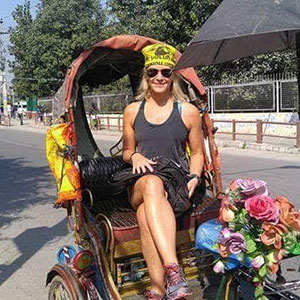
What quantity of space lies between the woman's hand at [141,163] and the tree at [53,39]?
3717 centimetres

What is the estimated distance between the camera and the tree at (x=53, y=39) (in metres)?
41.2

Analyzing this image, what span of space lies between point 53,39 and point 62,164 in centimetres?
3966

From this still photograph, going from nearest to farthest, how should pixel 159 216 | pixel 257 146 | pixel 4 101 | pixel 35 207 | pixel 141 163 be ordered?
pixel 159 216, pixel 141 163, pixel 35 207, pixel 257 146, pixel 4 101

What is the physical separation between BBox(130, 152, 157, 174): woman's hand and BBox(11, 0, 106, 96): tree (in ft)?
122

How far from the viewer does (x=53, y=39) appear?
1630 inches

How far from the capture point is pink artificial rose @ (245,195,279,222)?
235cm

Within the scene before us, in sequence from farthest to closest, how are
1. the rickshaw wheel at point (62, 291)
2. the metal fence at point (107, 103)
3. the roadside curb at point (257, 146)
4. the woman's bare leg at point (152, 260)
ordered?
the metal fence at point (107, 103)
the roadside curb at point (257, 146)
the rickshaw wheel at point (62, 291)
the woman's bare leg at point (152, 260)

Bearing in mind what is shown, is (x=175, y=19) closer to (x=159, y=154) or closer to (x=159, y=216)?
(x=159, y=154)

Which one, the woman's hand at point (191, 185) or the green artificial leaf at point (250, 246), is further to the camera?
the woman's hand at point (191, 185)

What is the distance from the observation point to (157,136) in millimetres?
3492

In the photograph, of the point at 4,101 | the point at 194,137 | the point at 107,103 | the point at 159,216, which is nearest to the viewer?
the point at 159,216

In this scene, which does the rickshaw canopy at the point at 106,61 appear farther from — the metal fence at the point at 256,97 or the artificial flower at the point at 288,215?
the metal fence at the point at 256,97

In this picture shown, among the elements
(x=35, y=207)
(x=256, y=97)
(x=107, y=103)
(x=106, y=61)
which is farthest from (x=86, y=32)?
(x=106, y=61)

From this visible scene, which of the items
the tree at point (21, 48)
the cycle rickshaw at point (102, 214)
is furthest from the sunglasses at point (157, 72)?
the tree at point (21, 48)
